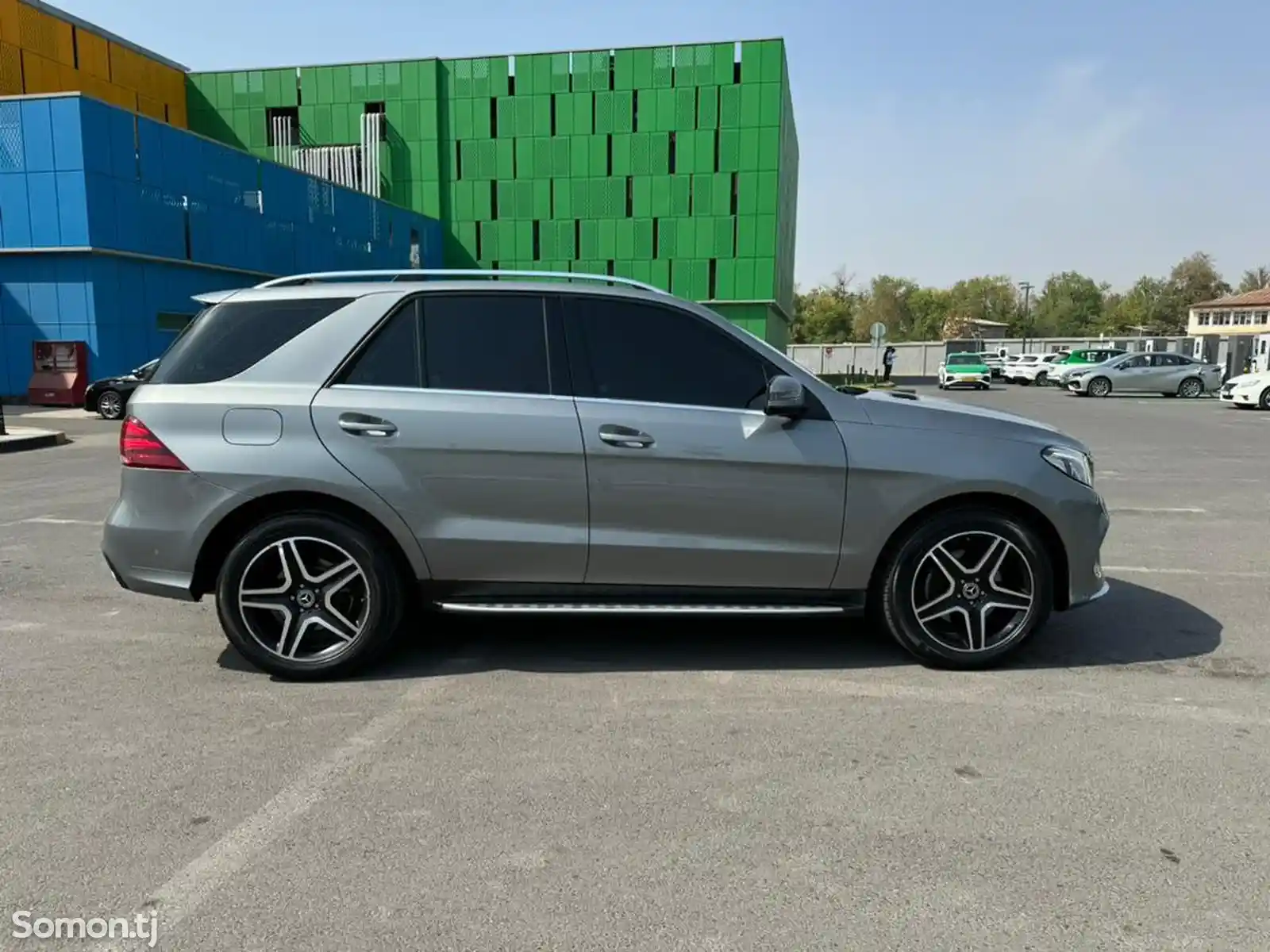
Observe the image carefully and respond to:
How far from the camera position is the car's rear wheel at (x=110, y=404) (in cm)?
1891

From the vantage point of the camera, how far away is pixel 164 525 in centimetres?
401

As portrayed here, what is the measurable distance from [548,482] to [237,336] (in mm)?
1665

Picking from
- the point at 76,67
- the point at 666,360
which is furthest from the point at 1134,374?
the point at 76,67

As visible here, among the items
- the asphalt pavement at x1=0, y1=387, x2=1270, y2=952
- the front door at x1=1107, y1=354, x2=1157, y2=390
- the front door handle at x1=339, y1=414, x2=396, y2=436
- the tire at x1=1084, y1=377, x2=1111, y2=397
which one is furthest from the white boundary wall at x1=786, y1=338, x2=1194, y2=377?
the front door handle at x1=339, y1=414, x2=396, y2=436

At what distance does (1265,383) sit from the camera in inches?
901

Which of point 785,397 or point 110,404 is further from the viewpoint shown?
point 110,404

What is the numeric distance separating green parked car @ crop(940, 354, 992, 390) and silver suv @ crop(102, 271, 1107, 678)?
115 feet

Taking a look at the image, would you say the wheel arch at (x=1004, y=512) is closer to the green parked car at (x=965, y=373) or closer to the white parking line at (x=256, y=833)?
the white parking line at (x=256, y=833)

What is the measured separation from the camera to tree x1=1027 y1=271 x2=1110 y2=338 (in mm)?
101250

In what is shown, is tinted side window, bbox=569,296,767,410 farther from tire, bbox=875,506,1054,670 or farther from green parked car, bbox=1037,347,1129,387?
green parked car, bbox=1037,347,1129,387

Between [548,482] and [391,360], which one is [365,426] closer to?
[391,360]

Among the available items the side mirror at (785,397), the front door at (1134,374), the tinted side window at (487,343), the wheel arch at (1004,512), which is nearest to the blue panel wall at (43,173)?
the tinted side window at (487,343)

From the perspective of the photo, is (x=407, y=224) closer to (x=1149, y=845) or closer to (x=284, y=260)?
(x=284, y=260)

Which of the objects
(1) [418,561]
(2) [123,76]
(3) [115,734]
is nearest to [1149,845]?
(1) [418,561]
